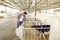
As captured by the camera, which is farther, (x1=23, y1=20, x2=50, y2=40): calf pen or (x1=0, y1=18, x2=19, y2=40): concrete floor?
(x1=0, y1=18, x2=19, y2=40): concrete floor

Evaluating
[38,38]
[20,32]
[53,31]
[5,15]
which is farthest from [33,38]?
[5,15]

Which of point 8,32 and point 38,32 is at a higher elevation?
point 38,32

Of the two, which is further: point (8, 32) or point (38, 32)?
point (8, 32)

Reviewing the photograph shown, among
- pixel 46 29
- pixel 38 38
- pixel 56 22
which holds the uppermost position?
pixel 56 22

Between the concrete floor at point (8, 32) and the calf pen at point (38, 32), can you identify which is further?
the concrete floor at point (8, 32)

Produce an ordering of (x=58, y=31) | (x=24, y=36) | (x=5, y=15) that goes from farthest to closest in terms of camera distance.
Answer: (x=5, y=15) → (x=24, y=36) → (x=58, y=31)

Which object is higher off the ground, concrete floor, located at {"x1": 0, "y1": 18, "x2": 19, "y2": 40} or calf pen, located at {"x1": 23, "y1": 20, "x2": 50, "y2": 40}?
calf pen, located at {"x1": 23, "y1": 20, "x2": 50, "y2": 40}

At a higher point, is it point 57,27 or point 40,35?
point 57,27

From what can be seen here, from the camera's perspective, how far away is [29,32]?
1.94 m

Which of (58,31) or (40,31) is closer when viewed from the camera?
(58,31)

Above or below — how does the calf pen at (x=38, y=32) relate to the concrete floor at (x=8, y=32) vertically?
above

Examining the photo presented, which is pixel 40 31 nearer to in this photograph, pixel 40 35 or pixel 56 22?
pixel 40 35

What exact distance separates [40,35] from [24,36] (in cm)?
26

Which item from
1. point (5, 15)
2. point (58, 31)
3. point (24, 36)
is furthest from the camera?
point (5, 15)
